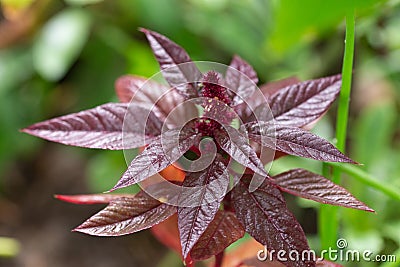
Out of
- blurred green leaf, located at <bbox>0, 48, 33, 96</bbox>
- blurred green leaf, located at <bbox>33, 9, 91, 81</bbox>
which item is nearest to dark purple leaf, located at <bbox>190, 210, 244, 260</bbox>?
blurred green leaf, located at <bbox>33, 9, 91, 81</bbox>

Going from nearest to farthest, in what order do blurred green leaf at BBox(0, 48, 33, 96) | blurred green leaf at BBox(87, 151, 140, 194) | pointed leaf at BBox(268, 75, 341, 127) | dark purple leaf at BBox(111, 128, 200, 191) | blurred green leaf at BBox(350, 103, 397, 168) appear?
dark purple leaf at BBox(111, 128, 200, 191) < pointed leaf at BBox(268, 75, 341, 127) < blurred green leaf at BBox(350, 103, 397, 168) < blurred green leaf at BBox(87, 151, 140, 194) < blurred green leaf at BBox(0, 48, 33, 96)

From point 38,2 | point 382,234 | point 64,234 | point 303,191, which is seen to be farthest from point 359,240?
point 38,2

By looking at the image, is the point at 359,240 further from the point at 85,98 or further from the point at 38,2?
the point at 38,2

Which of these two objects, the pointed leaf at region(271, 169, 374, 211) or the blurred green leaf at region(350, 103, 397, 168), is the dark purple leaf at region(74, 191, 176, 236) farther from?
the blurred green leaf at region(350, 103, 397, 168)

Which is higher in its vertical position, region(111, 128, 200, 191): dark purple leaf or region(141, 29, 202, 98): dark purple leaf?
region(141, 29, 202, 98): dark purple leaf

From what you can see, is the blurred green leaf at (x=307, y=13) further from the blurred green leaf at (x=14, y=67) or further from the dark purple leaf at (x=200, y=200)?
the blurred green leaf at (x=14, y=67)

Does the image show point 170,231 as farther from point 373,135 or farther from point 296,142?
point 373,135
